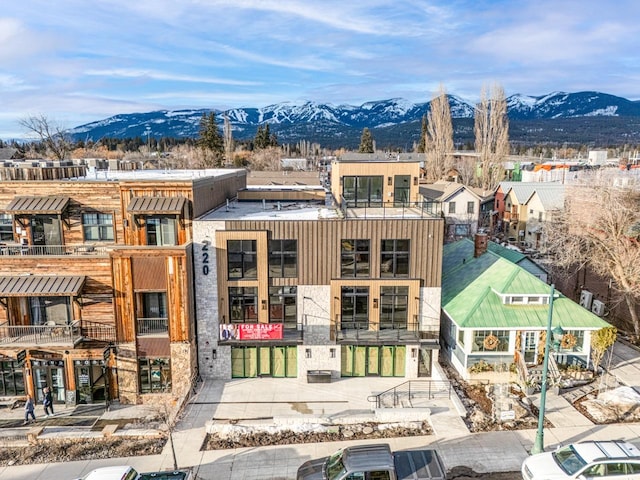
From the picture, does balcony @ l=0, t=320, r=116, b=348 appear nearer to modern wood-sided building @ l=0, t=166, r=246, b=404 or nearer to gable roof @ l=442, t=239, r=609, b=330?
modern wood-sided building @ l=0, t=166, r=246, b=404

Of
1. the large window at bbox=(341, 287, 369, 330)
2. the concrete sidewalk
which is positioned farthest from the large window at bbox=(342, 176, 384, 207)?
the concrete sidewalk

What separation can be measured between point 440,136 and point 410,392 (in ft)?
210

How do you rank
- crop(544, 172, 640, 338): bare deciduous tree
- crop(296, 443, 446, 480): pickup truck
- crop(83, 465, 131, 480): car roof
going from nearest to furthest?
crop(296, 443, 446, 480): pickup truck
crop(83, 465, 131, 480): car roof
crop(544, 172, 640, 338): bare deciduous tree

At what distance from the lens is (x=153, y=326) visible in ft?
69.7

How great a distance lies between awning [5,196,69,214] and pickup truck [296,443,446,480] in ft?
53.5

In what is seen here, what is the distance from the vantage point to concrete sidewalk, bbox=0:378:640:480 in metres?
15.4

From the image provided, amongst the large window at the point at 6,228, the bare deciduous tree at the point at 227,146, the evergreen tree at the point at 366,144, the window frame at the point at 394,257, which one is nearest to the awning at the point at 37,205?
the large window at the point at 6,228

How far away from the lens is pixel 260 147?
10319 centimetres

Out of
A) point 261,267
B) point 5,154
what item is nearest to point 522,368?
point 261,267

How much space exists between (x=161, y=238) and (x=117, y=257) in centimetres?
218

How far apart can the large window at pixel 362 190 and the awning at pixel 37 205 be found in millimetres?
14933

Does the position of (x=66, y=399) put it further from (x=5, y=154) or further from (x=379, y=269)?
(x=5, y=154)

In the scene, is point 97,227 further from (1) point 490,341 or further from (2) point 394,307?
(1) point 490,341

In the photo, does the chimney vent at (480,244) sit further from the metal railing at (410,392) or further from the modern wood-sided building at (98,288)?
the modern wood-sided building at (98,288)
